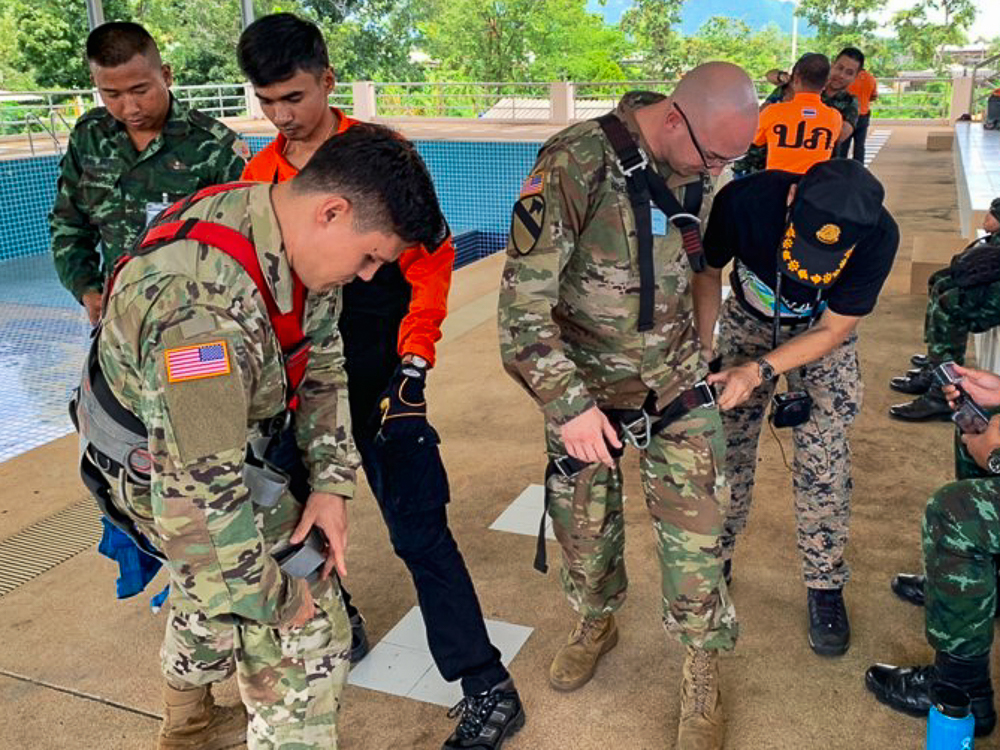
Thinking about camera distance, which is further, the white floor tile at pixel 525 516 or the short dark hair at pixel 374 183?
the white floor tile at pixel 525 516

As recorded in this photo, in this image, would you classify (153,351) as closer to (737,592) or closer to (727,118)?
(727,118)

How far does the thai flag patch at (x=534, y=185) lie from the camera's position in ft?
→ 5.83

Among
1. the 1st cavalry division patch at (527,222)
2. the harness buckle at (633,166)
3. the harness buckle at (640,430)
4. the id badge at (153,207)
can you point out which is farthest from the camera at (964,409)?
the id badge at (153,207)

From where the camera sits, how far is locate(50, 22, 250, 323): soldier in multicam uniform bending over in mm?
2209

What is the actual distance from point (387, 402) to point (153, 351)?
0.79 m

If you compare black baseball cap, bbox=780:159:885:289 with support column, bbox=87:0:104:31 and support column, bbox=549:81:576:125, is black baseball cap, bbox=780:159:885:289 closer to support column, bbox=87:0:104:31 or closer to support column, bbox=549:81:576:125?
support column, bbox=87:0:104:31

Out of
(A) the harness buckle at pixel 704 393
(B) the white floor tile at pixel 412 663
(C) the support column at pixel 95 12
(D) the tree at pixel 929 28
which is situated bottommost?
(B) the white floor tile at pixel 412 663

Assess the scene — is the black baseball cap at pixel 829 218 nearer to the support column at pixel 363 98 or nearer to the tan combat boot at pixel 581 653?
the tan combat boot at pixel 581 653

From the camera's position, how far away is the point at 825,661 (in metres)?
2.26

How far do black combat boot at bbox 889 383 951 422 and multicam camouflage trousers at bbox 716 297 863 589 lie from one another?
154cm

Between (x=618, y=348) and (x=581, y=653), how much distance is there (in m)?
0.79

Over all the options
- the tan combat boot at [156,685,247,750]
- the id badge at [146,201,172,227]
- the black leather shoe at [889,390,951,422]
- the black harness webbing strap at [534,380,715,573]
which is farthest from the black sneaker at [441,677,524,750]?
the black leather shoe at [889,390,951,422]

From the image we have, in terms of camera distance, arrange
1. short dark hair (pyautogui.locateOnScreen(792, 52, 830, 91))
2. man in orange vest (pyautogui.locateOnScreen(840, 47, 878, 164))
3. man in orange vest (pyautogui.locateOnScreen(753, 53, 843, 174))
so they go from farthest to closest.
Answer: man in orange vest (pyautogui.locateOnScreen(840, 47, 878, 164)) < short dark hair (pyautogui.locateOnScreen(792, 52, 830, 91)) < man in orange vest (pyautogui.locateOnScreen(753, 53, 843, 174))

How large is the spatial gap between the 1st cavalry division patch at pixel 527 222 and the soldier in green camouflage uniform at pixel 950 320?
2.30 meters
